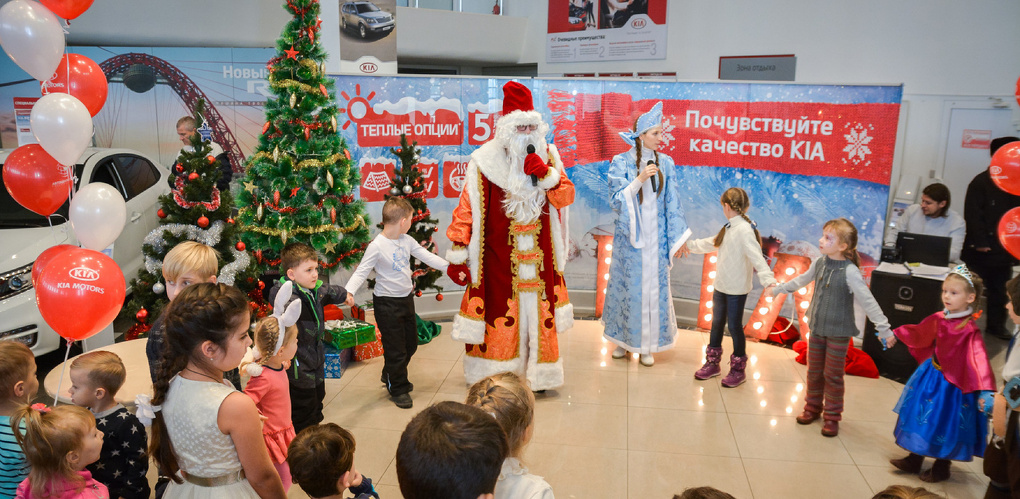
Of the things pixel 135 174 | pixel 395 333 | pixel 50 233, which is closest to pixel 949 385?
pixel 395 333

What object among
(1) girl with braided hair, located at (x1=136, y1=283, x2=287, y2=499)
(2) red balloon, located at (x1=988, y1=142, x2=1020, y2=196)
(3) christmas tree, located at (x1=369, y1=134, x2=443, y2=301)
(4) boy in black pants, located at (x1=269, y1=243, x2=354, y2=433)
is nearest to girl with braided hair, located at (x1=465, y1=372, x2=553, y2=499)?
(1) girl with braided hair, located at (x1=136, y1=283, x2=287, y2=499)

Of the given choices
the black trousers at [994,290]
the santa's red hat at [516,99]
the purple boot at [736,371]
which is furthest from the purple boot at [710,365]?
the black trousers at [994,290]

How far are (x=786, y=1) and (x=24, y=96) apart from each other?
8.65m

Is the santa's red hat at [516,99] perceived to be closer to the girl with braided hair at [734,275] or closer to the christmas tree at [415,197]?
the christmas tree at [415,197]

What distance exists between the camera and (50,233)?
5.05 meters

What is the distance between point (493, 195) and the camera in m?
A: 4.34

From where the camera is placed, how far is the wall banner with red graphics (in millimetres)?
5496

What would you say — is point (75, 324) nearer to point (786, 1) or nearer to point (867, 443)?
point (867, 443)

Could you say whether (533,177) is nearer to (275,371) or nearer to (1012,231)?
(275,371)

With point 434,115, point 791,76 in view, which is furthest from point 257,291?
point 791,76

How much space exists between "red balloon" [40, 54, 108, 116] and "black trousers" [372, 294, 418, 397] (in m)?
1.92

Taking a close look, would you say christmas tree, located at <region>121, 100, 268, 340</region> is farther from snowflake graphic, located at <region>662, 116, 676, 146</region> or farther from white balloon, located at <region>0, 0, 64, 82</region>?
snowflake graphic, located at <region>662, 116, 676, 146</region>

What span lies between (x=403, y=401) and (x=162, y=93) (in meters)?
5.49

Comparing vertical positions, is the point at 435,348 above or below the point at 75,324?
below
